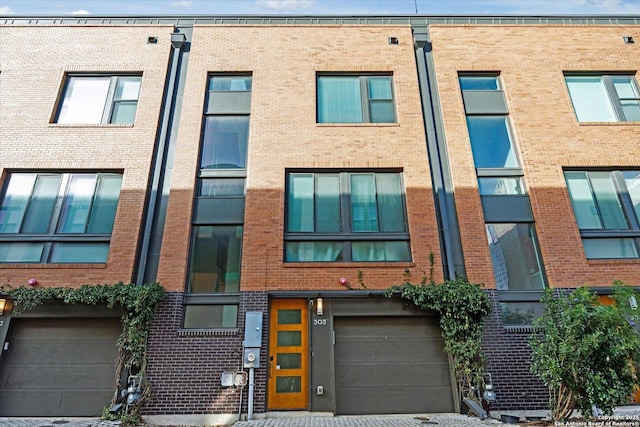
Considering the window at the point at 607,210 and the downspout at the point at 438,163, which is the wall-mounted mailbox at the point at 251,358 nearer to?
the downspout at the point at 438,163

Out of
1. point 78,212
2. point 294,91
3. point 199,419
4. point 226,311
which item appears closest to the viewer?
point 199,419

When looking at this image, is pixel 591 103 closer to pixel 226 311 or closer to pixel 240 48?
pixel 240 48

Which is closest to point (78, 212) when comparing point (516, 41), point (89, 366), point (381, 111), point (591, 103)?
point (89, 366)

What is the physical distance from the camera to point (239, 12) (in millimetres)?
11062

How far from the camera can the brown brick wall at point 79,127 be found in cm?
828

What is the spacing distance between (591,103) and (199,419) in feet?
40.6

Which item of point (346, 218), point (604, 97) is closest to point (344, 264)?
point (346, 218)

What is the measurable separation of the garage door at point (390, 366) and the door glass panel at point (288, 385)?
33.0 inches

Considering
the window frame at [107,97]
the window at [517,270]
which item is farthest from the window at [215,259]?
the window at [517,270]

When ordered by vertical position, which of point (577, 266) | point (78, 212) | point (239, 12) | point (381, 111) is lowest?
point (577, 266)

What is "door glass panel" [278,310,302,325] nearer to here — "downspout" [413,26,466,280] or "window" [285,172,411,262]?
"window" [285,172,411,262]

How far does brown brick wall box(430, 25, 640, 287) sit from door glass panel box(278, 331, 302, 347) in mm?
4018

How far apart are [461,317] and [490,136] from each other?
4.99 meters

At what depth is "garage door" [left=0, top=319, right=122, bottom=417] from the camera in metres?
7.46
